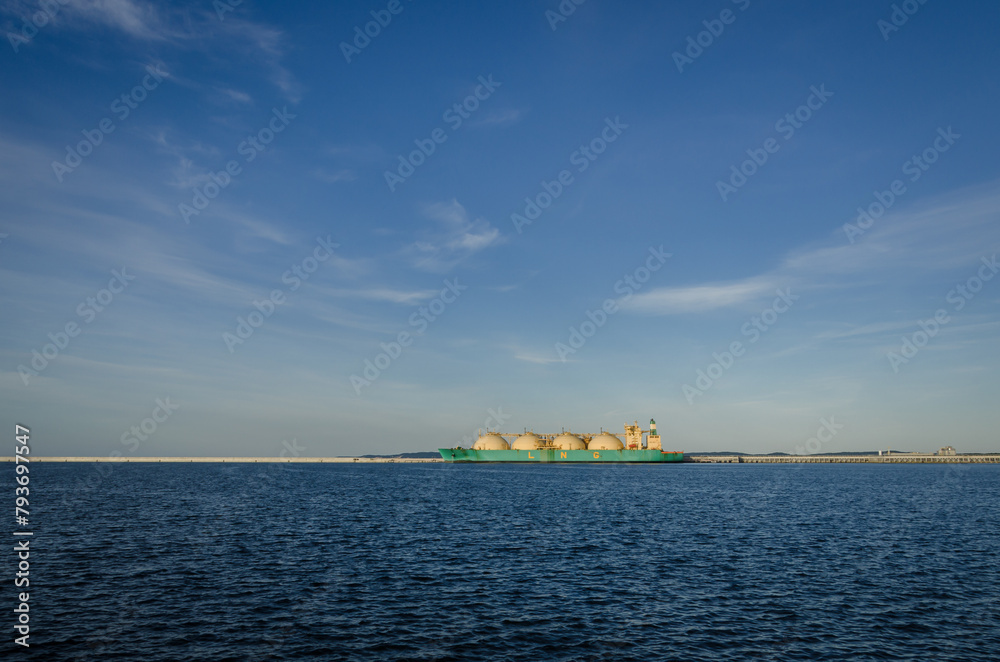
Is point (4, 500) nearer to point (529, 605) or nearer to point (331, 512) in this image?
point (331, 512)

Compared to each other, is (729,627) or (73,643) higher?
(73,643)

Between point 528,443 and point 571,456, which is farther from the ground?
point 528,443

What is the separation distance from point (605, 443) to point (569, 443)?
12.5 meters

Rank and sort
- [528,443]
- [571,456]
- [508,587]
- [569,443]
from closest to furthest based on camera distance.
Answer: [508,587], [571,456], [569,443], [528,443]

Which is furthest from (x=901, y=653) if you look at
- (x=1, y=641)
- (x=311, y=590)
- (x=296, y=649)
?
(x=1, y=641)

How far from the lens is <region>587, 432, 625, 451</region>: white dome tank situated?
621ft

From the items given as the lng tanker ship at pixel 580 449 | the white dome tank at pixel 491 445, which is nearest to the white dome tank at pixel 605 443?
the lng tanker ship at pixel 580 449

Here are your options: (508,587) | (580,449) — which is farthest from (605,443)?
(508,587)

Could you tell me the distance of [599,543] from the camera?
40219 mm

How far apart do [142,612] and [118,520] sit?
109ft

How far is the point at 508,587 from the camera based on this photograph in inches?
1109

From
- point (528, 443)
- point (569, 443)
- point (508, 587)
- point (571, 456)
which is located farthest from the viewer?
point (528, 443)

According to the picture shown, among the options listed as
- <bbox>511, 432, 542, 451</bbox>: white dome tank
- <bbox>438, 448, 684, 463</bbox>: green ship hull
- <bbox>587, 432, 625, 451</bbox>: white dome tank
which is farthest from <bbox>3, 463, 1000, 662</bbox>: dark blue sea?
<bbox>511, 432, 542, 451</bbox>: white dome tank

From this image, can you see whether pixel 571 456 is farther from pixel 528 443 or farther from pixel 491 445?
pixel 491 445
